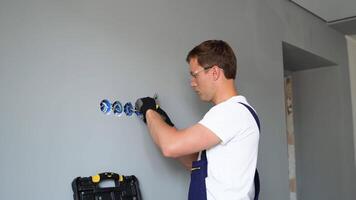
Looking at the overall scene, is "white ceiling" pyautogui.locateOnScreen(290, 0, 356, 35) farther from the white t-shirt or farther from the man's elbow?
the man's elbow

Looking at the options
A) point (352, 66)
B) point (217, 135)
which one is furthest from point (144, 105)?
point (352, 66)

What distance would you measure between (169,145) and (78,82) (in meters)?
0.44

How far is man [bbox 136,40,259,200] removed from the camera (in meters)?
1.32

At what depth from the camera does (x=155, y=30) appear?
1773 millimetres

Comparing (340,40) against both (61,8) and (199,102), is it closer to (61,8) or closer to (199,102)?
(199,102)

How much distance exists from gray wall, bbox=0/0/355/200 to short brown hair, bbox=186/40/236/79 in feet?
1.13

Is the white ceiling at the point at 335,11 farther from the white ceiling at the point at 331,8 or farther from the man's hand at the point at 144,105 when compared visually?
the man's hand at the point at 144,105

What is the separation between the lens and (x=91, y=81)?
1485mm

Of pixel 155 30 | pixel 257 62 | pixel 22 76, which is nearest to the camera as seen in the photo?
pixel 22 76

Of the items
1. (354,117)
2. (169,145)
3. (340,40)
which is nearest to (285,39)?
(340,40)

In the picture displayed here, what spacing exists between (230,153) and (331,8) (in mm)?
2351

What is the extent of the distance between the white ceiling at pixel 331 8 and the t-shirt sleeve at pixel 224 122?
6.63ft

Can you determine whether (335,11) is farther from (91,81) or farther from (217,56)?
(91,81)

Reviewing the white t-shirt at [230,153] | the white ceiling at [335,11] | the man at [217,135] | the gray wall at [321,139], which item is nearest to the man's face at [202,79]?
the man at [217,135]
